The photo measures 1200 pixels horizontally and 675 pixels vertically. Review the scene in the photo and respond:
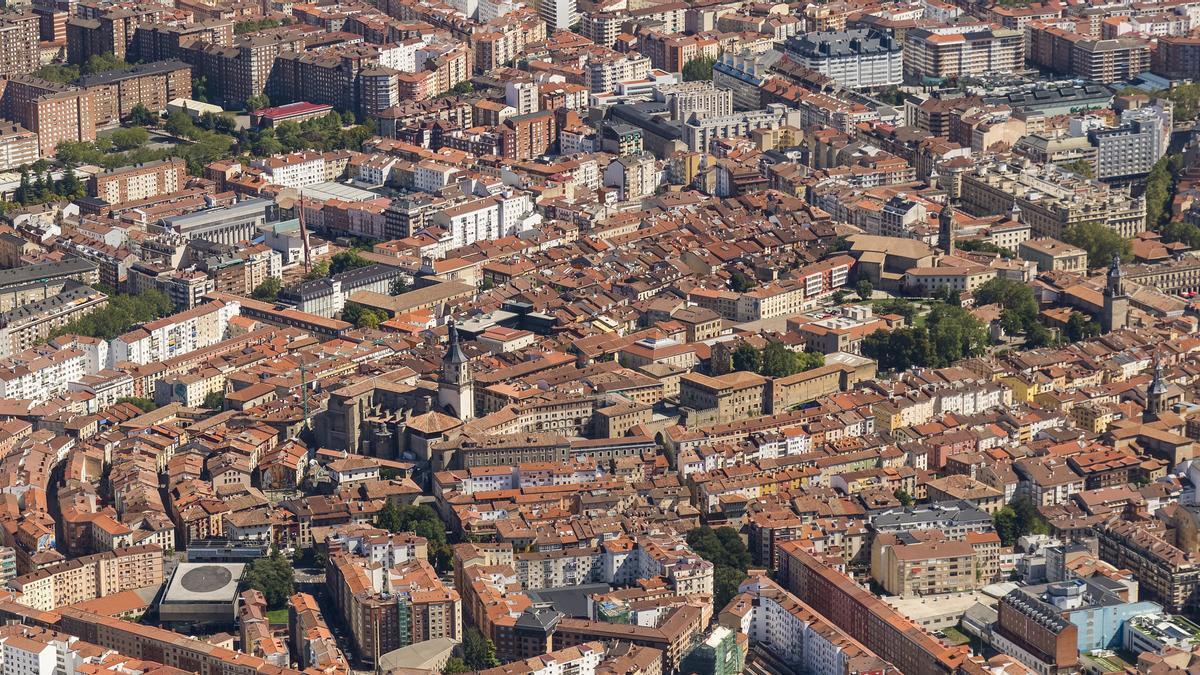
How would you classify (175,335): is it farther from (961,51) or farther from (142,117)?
(961,51)

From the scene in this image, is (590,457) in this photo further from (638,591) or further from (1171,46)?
(1171,46)

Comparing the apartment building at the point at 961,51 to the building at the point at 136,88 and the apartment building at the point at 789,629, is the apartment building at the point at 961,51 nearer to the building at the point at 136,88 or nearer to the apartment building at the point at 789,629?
the building at the point at 136,88

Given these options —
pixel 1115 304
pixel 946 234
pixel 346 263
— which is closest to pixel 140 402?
pixel 346 263

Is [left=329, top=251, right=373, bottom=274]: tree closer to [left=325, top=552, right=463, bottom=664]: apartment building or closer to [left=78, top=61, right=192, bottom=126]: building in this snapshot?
[left=78, top=61, right=192, bottom=126]: building

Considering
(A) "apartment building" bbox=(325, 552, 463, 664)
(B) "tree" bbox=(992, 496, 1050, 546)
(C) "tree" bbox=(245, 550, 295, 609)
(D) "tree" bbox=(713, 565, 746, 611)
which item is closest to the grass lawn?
(B) "tree" bbox=(992, 496, 1050, 546)

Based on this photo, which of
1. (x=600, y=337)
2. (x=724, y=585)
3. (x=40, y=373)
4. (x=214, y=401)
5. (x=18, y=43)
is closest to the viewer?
(x=724, y=585)
